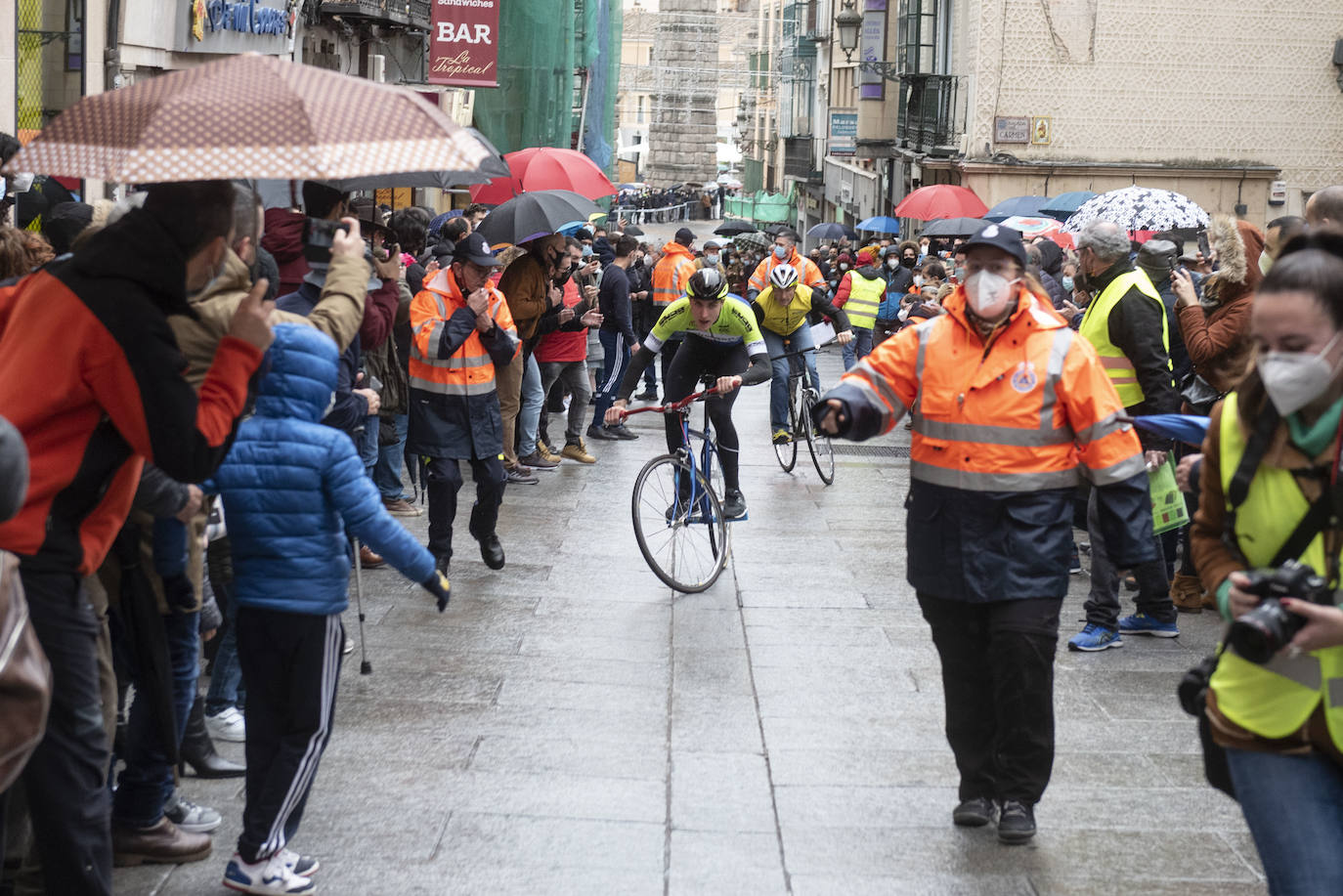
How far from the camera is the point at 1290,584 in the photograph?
3203 millimetres

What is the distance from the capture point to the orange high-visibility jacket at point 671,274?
19141mm

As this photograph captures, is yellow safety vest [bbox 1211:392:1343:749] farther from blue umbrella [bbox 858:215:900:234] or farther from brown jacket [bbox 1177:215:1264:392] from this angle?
blue umbrella [bbox 858:215:900:234]

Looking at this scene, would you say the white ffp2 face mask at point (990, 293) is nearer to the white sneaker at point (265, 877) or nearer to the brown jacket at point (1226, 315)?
the white sneaker at point (265, 877)

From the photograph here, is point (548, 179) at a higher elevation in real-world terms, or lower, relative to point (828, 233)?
higher

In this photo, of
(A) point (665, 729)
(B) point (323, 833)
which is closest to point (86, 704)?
(B) point (323, 833)

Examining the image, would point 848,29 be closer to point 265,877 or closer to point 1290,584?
point 265,877

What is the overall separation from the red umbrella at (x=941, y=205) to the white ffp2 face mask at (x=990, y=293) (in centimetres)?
1976

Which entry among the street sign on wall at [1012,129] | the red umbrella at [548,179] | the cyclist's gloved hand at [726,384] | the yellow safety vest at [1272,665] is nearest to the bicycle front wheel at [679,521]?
the cyclist's gloved hand at [726,384]

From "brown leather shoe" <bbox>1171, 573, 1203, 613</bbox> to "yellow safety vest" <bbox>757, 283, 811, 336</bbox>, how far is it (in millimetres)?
5472

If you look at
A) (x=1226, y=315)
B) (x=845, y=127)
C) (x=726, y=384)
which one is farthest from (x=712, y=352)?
(x=845, y=127)

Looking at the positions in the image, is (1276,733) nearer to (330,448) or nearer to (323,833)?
(330,448)

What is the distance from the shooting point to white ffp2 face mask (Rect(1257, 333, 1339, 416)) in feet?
10.6

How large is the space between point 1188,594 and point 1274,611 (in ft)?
20.0

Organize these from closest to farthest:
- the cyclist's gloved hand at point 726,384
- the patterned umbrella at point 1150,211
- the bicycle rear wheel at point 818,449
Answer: the cyclist's gloved hand at point 726,384 < the patterned umbrella at point 1150,211 < the bicycle rear wheel at point 818,449
